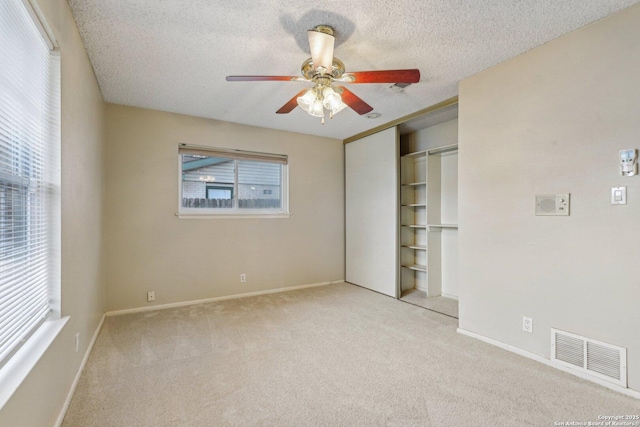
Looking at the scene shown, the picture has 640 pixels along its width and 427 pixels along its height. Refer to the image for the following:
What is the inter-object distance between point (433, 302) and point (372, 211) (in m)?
1.52

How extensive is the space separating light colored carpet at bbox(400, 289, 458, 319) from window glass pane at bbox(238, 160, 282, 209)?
7.56 feet

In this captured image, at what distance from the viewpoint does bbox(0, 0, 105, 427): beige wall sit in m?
1.36

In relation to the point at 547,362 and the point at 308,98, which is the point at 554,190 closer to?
the point at 547,362

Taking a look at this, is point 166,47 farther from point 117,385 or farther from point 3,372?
point 117,385

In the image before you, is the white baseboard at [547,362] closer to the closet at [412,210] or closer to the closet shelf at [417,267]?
the closet at [412,210]

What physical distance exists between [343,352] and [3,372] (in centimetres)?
205

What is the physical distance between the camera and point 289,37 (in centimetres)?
214

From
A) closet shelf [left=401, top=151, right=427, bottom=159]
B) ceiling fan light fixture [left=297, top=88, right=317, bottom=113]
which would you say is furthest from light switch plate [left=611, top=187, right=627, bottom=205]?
closet shelf [left=401, top=151, right=427, bottom=159]

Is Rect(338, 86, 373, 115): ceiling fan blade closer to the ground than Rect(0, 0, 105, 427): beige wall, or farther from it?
farther from it

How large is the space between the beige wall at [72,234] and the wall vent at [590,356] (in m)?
3.16

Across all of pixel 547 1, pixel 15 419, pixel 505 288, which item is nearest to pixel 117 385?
pixel 15 419

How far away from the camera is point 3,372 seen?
116cm

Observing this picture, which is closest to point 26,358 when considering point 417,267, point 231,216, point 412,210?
point 231,216

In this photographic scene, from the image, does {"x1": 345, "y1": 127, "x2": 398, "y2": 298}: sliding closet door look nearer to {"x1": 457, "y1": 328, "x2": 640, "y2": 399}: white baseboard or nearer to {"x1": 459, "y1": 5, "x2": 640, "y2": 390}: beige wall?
{"x1": 459, "y1": 5, "x2": 640, "y2": 390}: beige wall
